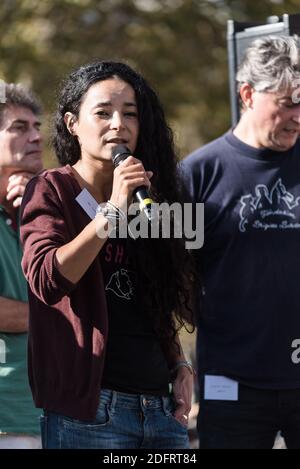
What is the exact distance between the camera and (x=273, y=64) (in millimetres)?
4332

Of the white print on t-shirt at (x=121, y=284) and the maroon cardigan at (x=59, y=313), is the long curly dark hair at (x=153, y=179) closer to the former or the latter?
the white print on t-shirt at (x=121, y=284)

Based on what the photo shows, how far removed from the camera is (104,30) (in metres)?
9.98

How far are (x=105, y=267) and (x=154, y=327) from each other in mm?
245

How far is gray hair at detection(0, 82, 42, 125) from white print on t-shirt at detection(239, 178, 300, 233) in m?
1.06

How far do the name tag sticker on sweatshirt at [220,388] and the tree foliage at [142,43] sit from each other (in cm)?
564

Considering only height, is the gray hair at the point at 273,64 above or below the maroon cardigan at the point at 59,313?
above

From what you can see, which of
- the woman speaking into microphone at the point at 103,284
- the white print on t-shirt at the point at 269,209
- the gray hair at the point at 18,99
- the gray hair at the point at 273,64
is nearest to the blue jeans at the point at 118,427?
the woman speaking into microphone at the point at 103,284

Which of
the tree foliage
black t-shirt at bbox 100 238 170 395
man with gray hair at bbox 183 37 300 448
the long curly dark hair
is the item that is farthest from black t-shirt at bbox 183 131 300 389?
the tree foliage

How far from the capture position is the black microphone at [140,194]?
10.2ft

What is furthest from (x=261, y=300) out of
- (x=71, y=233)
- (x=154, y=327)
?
(x=71, y=233)

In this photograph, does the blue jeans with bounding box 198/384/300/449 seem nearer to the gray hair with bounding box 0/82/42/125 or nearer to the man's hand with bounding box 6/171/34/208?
the man's hand with bounding box 6/171/34/208

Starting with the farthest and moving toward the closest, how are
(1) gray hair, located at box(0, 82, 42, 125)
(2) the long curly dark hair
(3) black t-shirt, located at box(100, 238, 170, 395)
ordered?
(1) gray hair, located at box(0, 82, 42, 125) < (2) the long curly dark hair < (3) black t-shirt, located at box(100, 238, 170, 395)

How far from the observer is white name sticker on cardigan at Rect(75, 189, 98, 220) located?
334 cm
